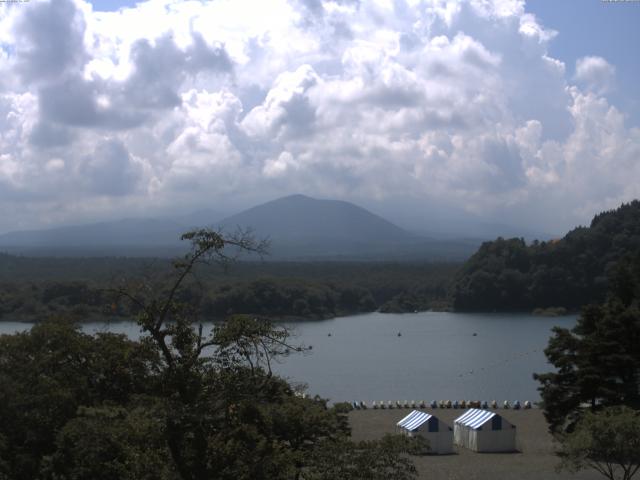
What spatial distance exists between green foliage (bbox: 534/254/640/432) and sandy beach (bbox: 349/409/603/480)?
0.69 metres

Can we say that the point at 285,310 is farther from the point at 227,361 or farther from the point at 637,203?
the point at 227,361

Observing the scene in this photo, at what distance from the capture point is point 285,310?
4684cm

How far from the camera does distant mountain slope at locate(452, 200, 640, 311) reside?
165 ft

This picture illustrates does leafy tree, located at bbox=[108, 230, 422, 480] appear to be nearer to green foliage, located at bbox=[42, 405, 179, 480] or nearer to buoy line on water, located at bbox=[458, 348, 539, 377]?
green foliage, located at bbox=[42, 405, 179, 480]

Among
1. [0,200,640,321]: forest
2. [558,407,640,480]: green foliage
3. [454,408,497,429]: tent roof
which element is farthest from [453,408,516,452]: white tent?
[0,200,640,321]: forest

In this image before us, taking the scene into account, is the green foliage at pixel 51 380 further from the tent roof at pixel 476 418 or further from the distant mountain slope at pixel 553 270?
the distant mountain slope at pixel 553 270

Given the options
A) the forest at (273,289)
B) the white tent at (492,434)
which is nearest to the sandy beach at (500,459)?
the white tent at (492,434)

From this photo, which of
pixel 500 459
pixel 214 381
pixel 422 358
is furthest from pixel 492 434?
pixel 422 358

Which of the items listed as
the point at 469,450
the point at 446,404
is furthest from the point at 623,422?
the point at 446,404

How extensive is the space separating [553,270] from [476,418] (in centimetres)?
3665

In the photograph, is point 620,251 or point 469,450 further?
point 620,251

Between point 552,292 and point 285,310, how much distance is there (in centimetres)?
1655

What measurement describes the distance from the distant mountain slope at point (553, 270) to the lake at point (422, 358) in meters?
3.34

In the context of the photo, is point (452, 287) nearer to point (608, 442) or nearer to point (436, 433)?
point (436, 433)
